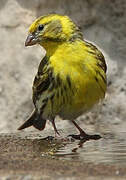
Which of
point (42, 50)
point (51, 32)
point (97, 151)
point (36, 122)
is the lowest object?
point (97, 151)

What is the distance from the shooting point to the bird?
199 inches

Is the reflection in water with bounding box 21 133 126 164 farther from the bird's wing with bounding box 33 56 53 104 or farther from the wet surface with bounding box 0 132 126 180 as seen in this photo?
the bird's wing with bounding box 33 56 53 104

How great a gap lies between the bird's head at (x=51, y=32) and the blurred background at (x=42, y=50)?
77.2 inches

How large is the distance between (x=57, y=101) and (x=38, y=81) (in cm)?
24

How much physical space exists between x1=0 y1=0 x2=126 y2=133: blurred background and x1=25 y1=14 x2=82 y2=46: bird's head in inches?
77.2

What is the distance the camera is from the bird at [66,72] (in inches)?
199

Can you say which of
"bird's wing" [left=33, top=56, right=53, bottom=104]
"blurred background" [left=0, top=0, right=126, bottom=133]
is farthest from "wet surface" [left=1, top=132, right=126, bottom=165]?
"blurred background" [left=0, top=0, right=126, bottom=133]

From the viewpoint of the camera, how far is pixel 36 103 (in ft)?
17.9

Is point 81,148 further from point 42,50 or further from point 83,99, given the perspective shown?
point 42,50

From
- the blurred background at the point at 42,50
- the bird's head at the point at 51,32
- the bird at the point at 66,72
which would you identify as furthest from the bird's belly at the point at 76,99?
the blurred background at the point at 42,50

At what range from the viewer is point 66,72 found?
198 inches

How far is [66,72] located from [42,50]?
8.13 ft

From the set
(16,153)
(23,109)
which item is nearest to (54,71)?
(16,153)

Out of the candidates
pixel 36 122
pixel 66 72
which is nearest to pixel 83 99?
pixel 66 72
